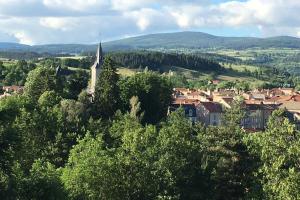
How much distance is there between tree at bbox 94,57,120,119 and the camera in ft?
240

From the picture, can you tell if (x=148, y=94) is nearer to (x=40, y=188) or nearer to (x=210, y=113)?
(x=210, y=113)

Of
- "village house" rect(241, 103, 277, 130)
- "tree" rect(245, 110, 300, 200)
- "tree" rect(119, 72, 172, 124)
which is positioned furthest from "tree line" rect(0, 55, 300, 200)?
"village house" rect(241, 103, 277, 130)

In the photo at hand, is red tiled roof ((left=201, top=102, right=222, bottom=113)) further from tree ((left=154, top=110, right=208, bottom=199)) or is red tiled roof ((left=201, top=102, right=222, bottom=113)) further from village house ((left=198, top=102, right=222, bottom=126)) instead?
tree ((left=154, top=110, right=208, bottom=199))

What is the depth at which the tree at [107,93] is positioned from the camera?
7306cm

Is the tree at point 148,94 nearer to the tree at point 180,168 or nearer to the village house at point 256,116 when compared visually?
the village house at point 256,116

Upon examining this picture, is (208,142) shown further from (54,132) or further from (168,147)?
(54,132)

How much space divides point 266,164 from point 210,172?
434 centimetres

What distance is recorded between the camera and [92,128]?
59.5 m

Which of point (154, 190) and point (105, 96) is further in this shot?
point (105, 96)

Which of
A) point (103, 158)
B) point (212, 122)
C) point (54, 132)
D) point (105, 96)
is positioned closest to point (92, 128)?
point (54, 132)

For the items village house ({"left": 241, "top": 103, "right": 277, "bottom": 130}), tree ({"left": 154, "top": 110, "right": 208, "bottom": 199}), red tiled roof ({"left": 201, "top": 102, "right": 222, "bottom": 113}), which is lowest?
village house ({"left": 241, "top": 103, "right": 277, "bottom": 130})

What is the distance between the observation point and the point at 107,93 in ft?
241

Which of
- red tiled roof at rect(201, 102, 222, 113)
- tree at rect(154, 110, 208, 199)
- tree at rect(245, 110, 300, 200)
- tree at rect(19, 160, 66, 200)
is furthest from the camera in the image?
red tiled roof at rect(201, 102, 222, 113)

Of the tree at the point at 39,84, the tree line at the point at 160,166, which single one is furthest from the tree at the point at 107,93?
the tree line at the point at 160,166
